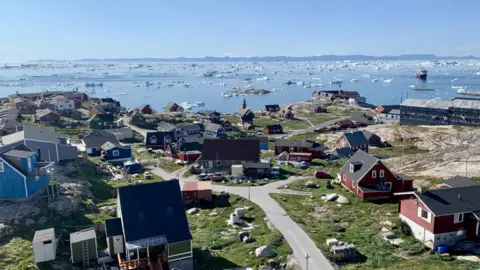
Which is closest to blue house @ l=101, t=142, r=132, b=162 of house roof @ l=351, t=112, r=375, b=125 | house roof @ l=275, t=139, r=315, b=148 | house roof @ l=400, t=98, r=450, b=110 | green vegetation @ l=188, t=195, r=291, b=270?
house roof @ l=275, t=139, r=315, b=148

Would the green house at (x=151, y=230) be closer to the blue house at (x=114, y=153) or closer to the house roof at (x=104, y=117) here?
the blue house at (x=114, y=153)

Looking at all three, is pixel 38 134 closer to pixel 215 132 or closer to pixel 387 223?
pixel 215 132

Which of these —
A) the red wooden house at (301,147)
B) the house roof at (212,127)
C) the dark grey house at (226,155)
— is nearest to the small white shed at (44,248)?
the dark grey house at (226,155)

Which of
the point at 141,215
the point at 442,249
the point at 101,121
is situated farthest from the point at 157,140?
the point at 442,249

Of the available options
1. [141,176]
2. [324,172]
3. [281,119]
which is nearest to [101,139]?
[141,176]

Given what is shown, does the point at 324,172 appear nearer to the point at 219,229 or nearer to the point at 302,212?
the point at 302,212

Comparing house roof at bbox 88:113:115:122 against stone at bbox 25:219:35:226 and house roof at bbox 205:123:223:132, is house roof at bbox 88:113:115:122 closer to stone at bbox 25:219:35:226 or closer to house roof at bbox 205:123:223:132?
house roof at bbox 205:123:223:132
